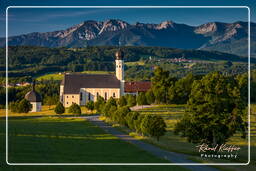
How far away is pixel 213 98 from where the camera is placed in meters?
30.1

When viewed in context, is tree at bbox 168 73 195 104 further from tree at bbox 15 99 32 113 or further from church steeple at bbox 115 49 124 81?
church steeple at bbox 115 49 124 81

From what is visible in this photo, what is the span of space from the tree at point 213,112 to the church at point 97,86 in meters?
79.2

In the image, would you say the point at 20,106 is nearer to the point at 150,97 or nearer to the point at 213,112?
the point at 150,97

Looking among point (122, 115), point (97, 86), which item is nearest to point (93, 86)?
point (97, 86)

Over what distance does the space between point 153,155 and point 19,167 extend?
1195cm

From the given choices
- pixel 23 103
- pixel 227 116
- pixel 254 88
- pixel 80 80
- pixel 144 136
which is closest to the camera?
pixel 227 116

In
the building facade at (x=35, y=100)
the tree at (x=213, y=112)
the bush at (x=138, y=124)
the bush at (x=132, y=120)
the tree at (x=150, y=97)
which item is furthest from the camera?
the tree at (x=150, y=97)

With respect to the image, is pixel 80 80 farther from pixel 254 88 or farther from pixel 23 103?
pixel 23 103

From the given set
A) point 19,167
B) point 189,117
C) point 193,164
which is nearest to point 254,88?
point 189,117

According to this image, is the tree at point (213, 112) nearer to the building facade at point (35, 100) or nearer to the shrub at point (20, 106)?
the shrub at point (20, 106)

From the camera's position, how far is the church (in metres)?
112

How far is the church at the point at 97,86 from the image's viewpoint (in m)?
112

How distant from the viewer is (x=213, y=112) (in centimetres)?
2908

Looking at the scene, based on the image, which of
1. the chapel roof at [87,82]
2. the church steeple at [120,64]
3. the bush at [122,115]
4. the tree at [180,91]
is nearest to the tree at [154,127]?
the bush at [122,115]
